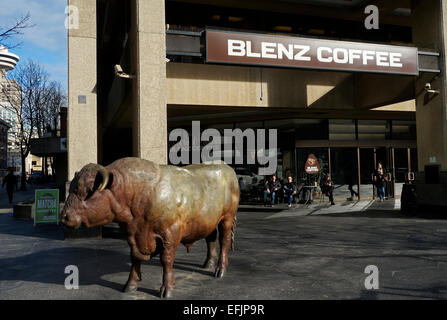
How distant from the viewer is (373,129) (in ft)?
62.6

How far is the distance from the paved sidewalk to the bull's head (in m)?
1.19

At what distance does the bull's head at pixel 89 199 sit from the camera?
424cm

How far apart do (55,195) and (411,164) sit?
59.2 feet

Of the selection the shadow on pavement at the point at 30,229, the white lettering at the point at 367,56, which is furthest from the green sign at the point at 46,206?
the white lettering at the point at 367,56

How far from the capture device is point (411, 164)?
19.8m

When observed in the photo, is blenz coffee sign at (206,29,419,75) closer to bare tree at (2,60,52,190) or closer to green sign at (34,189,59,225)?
green sign at (34,189,59,225)

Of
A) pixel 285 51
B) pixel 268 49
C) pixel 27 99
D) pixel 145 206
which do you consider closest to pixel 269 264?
pixel 145 206

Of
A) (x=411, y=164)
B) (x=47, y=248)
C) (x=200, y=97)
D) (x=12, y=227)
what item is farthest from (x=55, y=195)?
(x=411, y=164)

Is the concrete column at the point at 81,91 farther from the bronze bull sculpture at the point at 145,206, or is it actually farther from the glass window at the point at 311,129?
the glass window at the point at 311,129

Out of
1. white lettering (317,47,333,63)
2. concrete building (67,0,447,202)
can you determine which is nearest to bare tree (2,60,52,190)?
concrete building (67,0,447,202)

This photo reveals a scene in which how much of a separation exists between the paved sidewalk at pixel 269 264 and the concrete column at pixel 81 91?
2.40m

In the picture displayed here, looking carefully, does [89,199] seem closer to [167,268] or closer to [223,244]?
[167,268]

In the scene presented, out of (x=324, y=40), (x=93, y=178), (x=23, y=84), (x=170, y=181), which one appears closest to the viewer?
(x=93, y=178)
